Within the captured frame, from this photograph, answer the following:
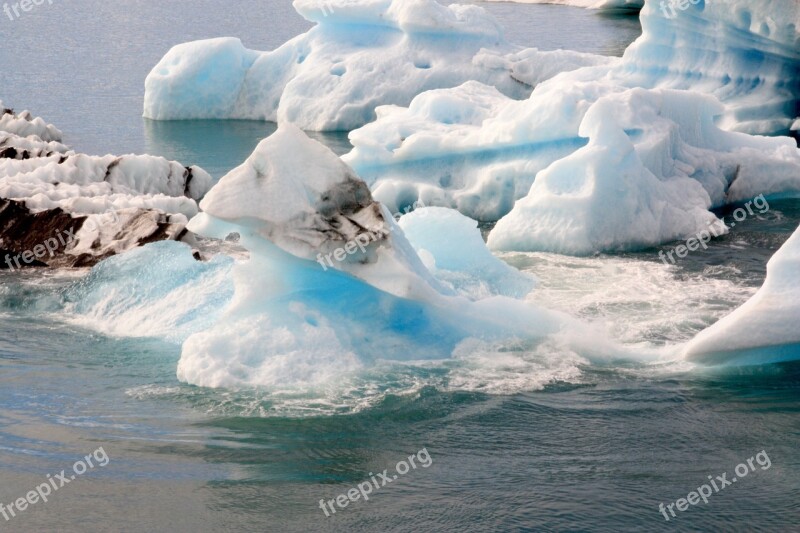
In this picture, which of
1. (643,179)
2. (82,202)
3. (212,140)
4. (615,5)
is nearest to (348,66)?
(212,140)

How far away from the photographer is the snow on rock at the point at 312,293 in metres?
8.90

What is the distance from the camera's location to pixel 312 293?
9.38 m

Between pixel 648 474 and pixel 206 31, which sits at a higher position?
pixel 648 474

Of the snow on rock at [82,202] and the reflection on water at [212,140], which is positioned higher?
the snow on rock at [82,202]

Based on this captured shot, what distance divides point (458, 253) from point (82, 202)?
5444 millimetres

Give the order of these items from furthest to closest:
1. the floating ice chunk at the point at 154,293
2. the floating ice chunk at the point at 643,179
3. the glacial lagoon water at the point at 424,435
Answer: the floating ice chunk at the point at 643,179 → the floating ice chunk at the point at 154,293 → the glacial lagoon water at the point at 424,435

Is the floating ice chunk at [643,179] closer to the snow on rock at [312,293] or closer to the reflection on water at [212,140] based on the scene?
the snow on rock at [312,293]

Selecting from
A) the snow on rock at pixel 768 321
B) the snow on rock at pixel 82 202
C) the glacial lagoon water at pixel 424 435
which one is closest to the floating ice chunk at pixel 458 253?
the glacial lagoon water at pixel 424 435

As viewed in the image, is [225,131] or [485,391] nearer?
[485,391]

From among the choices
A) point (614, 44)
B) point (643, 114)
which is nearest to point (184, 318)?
point (643, 114)

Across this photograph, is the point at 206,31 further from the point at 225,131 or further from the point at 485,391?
the point at 485,391

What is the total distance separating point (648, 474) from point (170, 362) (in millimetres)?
4303

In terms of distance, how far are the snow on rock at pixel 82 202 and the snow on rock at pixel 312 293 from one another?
150 inches

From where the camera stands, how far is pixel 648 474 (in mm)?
7590
